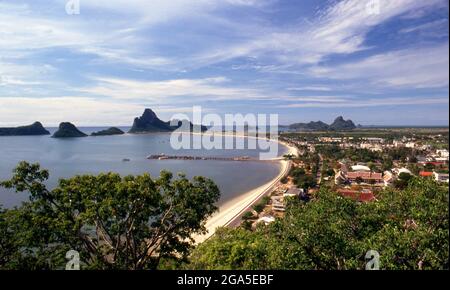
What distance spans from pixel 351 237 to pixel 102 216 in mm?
3808

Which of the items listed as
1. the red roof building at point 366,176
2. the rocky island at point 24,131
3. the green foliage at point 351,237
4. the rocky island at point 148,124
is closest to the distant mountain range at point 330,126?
the rocky island at point 148,124

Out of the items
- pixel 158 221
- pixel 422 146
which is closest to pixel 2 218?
pixel 158 221

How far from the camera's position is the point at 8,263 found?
494 centimetres

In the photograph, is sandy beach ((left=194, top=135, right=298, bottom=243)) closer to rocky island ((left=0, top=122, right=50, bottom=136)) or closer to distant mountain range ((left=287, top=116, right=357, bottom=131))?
rocky island ((left=0, top=122, right=50, bottom=136))

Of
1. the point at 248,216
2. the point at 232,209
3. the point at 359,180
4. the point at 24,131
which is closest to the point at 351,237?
the point at 248,216

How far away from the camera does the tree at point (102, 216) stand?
4.99 m

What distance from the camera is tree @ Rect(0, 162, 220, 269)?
4.99 metres

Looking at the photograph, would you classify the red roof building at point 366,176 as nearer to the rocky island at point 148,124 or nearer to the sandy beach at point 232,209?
the sandy beach at point 232,209

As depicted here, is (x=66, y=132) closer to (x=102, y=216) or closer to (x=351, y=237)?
(x=102, y=216)

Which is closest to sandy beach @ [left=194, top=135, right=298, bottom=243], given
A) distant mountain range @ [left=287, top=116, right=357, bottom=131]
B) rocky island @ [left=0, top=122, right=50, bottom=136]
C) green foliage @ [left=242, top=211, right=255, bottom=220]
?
green foliage @ [left=242, top=211, right=255, bottom=220]

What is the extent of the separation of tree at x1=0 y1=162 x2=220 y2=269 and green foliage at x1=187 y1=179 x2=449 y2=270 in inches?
33.9

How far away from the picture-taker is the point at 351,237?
519 centimetres
